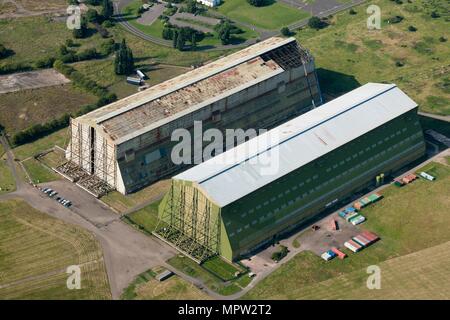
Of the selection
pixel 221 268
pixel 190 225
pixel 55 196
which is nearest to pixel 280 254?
pixel 221 268

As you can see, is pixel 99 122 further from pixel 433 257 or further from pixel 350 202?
pixel 433 257

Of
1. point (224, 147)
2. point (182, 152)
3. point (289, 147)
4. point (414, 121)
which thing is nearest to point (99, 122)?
point (182, 152)

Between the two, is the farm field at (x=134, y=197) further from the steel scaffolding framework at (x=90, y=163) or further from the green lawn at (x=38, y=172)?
the green lawn at (x=38, y=172)

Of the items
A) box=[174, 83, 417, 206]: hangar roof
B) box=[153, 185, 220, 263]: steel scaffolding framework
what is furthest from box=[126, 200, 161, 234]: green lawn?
box=[174, 83, 417, 206]: hangar roof

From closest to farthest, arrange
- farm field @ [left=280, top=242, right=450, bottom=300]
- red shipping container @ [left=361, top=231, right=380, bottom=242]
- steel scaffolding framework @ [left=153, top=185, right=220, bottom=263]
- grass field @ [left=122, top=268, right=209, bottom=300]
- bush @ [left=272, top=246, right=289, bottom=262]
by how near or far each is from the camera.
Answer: farm field @ [left=280, top=242, right=450, bottom=300] → grass field @ [left=122, top=268, right=209, bottom=300] → bush @ [left=272, top=246, right=289, bottom=262] → steel scaffolding framework @ [left=153, top=185, right=220, bottom=263] → red shipping container @ [left=361, top=231, right=380, bottom=242]

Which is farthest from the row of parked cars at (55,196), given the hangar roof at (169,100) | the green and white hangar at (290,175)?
the green and white hangar at (290,175)

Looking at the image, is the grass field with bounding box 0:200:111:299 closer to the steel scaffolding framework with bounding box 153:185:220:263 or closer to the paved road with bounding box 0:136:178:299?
the paved road with bounding box 0:136:178:299
